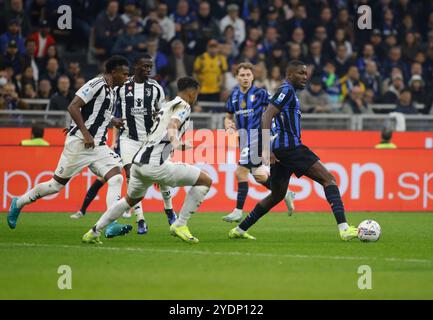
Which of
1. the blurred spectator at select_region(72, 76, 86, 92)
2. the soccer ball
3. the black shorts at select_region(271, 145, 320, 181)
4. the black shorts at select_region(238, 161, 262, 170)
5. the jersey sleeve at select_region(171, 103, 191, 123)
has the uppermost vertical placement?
the blurred spectator at select_region(72, 76, 86, 92)

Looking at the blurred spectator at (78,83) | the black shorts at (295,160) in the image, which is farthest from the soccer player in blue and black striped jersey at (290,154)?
the blurred spectator at (78,83)

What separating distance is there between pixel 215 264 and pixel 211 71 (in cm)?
1298

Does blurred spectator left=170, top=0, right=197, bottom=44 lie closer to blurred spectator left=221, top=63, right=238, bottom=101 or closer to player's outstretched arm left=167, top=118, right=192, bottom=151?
blurred spectator left=221, top=63, right=238, bottom=101

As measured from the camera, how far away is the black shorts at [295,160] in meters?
13.0

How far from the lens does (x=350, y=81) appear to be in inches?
965

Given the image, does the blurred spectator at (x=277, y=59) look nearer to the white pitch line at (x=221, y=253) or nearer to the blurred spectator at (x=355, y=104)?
the blurred spectator at (x=355, y=104)

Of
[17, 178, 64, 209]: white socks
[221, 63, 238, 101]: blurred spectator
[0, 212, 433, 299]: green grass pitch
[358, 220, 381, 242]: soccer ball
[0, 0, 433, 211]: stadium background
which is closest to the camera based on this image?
[0, 212, 433, 299]: green grass pitch

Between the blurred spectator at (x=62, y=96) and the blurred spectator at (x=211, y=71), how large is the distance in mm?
3391

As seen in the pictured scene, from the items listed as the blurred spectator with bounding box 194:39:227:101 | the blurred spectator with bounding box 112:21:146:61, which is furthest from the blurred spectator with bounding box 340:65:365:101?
the blurred spectator with bounding box 112:21:146:61

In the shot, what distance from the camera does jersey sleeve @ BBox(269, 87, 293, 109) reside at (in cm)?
1297

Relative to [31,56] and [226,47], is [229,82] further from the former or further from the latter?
[31,56]

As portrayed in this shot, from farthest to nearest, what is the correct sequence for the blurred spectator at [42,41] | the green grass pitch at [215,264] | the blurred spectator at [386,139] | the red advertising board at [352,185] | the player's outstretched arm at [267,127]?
the blurred spectator at [42,41]
the blurred spectator at [386,139]
the red advertising board at [352,185]
the player's outstretched arm at [267,127]
the green grass pitch at [215,264]

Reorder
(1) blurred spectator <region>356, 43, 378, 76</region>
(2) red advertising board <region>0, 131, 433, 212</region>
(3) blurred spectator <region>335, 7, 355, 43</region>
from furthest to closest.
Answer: (3) blurred spectator <region>335, 7, 355, 43</region>
(1) blurred spectator <region>356, 43, 378, 76</region>
(2) red advertising board <region>0, 131, 433, 212</region>

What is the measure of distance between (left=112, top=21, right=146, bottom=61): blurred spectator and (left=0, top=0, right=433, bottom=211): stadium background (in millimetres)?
26
